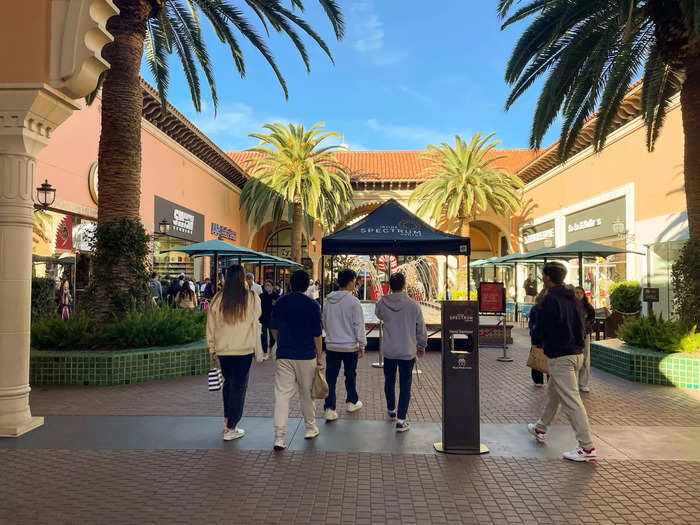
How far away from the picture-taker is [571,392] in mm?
5031

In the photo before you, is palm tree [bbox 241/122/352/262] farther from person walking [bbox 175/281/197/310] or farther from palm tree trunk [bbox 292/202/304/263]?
person walking [bbox 175/281/197/310]

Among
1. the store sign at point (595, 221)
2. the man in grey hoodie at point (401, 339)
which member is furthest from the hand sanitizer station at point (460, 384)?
the store sign at point (595, 221)

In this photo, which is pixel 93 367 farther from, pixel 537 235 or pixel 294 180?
pixel 537 235

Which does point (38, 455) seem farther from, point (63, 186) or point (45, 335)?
point (63, 186)

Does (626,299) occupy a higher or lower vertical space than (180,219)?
lower

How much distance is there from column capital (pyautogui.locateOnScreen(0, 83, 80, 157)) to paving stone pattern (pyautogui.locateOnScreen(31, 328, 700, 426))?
326cm

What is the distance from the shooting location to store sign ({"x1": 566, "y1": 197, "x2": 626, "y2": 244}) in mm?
21580

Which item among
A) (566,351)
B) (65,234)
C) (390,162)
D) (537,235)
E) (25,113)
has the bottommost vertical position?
(566,351)

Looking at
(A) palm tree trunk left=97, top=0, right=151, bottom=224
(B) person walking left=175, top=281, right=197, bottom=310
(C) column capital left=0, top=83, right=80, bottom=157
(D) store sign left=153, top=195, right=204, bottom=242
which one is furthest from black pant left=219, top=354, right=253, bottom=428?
(D) store sign left=153, top=195, right=204, bottom=242

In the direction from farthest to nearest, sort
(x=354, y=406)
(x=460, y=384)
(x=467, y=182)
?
(x=467, y=182) < (x=354, y=406) < (x=460, y=384)

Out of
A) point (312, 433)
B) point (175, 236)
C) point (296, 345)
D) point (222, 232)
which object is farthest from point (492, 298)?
point (222, 232)

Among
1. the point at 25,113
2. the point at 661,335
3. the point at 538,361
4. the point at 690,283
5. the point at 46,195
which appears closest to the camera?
the point at 25,113

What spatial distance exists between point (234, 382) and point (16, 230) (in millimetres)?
3036

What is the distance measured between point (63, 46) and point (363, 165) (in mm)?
34592
